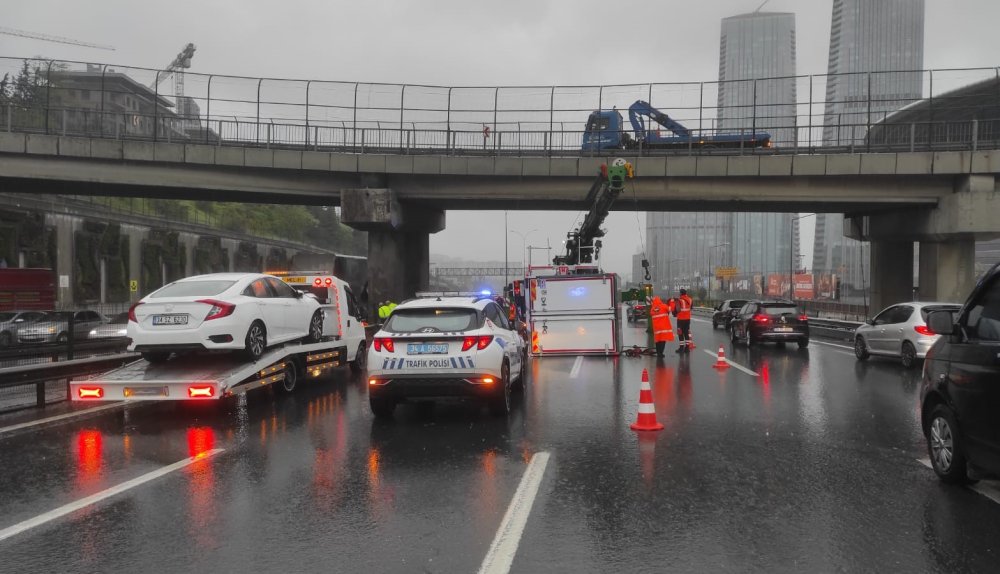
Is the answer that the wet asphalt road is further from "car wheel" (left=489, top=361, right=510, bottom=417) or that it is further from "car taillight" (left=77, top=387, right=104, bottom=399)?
"car taillight" (left=77, top=387, right=104, bottom=399)

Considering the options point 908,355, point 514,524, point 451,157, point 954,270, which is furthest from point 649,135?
point 514,524

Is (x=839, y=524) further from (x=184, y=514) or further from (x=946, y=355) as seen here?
(x=184, y=514)

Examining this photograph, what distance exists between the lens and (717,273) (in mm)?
85688

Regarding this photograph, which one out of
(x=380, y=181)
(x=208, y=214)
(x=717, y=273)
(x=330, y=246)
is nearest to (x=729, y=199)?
(x=380, y=181)

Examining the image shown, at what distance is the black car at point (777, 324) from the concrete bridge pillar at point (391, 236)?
13902 millimetres

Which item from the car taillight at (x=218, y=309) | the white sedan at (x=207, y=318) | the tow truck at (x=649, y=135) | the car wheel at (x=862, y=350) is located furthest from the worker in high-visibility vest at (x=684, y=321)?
the car taillight at (x=218, y=309)

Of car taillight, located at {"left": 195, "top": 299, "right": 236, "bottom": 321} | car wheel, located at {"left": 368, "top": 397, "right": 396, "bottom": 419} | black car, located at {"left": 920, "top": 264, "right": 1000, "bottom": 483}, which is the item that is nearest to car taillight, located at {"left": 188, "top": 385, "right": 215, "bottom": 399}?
car taillight, located at {"left": 195, "top": 299, "right": 236, "bottom": 321}

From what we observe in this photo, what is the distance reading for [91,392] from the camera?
940cm

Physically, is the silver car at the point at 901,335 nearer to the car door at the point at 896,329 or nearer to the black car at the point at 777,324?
the car door at the point at 896,329

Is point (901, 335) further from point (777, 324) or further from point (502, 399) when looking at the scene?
point (502, 399)

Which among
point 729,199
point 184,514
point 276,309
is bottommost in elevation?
point 184,514

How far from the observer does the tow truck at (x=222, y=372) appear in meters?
9.27

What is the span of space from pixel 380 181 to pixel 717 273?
6538cm

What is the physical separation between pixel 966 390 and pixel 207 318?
8.73m
